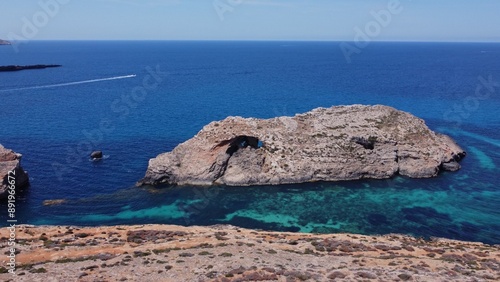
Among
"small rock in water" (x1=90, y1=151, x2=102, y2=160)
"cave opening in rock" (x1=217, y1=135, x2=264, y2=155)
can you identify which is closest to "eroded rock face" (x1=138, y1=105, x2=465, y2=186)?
"cave opening in rock" (x1=217, y1=135, x2=264, y2=155)

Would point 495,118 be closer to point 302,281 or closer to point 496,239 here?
point 496,239

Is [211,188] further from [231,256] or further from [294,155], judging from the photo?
[231,256]

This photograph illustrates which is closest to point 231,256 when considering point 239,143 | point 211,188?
point 211,188

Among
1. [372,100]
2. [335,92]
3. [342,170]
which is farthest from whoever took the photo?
[335,92]

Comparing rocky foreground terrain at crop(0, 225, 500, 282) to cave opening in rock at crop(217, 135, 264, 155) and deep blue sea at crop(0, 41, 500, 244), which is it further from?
cave opening in rock at crop(217, 135, 264, 155)

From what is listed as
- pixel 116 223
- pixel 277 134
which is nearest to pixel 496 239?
pixel 277 134
